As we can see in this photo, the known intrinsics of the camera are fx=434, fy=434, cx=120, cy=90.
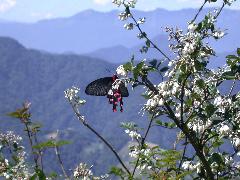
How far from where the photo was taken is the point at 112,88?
423 centimetres

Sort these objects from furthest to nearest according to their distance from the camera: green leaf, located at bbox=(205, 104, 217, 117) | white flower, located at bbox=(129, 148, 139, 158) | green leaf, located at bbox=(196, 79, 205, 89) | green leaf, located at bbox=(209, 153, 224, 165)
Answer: white flower, located at bbox=(129, 148, 139, 158) → green leaf, located at bbox=(209, 153, 224, 165) → green leaf, located at bbox=(205, 104, 217, 117) → green leaf, located at bbox=(196, 79, 205, 89)

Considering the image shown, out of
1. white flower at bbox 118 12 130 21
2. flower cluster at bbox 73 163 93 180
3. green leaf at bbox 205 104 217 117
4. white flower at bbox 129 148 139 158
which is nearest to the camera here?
green leaf at bbox 205 104 217 117

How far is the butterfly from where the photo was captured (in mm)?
4258

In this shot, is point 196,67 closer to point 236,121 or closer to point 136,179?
point 236,121

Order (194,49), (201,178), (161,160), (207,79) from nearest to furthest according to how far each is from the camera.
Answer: (194,49) → (207,79) → (201,178) → (161,160)

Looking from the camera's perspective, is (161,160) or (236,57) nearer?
(236,57)

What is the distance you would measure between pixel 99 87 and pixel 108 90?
0.09 m

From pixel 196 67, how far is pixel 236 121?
0.74 meters

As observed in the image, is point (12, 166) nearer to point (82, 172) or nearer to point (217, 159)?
point (82, 172)

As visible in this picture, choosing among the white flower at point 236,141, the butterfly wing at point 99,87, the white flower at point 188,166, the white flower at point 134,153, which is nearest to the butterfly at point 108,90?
the butterfly wing at point 99,87

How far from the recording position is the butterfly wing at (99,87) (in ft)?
13.9

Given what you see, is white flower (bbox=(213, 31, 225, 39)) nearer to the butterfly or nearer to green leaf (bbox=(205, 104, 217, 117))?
green leaf (bbox=(205, 104, 217, 117))

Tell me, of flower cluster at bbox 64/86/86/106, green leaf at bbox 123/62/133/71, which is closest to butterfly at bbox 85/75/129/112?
green leaf at bbox 123/62/133/71

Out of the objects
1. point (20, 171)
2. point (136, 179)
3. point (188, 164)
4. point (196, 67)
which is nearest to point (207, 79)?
point (196, 67)
